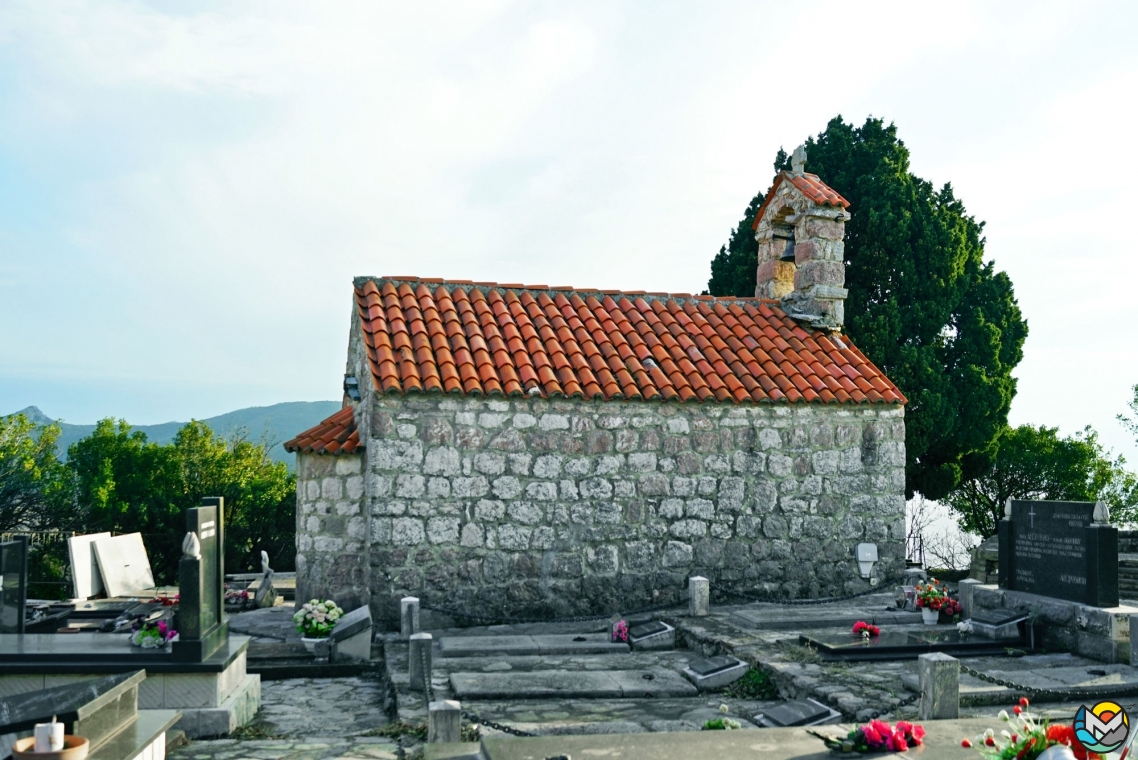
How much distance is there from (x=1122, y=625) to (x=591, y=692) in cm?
500

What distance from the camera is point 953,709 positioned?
679 centimetres

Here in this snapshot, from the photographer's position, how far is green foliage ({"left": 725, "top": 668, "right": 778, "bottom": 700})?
8.12m

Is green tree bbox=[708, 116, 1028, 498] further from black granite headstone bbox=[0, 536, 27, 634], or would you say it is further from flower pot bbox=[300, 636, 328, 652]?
black granite headstone bbox=[0, 536, 27, 634]

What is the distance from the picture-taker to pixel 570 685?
801 centimetres

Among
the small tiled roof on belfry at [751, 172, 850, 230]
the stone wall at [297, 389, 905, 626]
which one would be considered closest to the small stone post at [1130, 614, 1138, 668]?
the stone wall at [297, 389, 905, 626]

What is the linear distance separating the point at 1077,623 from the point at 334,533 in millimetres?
7959

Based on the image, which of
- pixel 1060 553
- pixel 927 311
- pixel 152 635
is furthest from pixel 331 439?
pixel 927 311

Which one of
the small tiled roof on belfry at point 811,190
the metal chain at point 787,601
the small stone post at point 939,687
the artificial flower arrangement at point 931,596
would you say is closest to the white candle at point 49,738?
the small stone post at point 939,687

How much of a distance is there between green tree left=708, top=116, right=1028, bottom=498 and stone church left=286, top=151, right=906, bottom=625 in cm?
431

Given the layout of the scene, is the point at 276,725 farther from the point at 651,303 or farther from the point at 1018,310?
the point at 1018,310

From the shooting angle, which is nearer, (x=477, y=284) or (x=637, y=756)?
(x=637, y=756)

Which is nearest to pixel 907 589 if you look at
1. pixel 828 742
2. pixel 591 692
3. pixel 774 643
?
pixel 774 643

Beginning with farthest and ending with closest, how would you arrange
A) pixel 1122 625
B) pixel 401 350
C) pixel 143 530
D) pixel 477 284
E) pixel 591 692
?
1. pixel 143 530
2. pixel 477 284
3. pixel 401 350
4. pixel 1122 625
5. pixel 591 692

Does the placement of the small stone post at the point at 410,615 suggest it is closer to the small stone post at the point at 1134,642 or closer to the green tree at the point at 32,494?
the small stone post at the point at 1134,642
